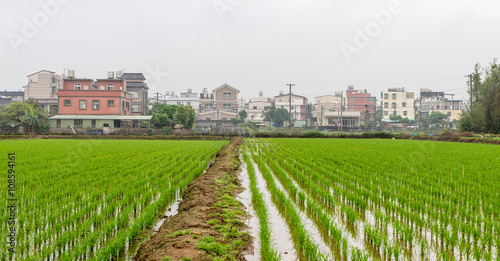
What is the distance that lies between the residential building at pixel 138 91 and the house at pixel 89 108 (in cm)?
1028

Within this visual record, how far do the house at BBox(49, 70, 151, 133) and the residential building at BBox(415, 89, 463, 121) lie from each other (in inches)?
2198

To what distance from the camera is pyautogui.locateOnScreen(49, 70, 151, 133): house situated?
36812 millimetres

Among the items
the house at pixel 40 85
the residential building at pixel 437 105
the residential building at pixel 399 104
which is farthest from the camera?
the residential building at pixel 437 105

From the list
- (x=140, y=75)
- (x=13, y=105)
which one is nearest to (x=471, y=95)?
(x=140, y=75)

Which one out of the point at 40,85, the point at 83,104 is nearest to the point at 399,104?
the point at 83,104

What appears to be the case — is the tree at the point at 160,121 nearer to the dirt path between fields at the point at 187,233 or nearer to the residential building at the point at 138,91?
the residential building at the point at 138,91

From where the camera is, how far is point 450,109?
6888 cm

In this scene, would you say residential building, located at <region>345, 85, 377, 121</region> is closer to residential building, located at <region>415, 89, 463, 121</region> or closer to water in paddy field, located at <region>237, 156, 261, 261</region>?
residential building, located at <region>415, 89, 463, 121</region>

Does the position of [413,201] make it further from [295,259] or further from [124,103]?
[124,103]

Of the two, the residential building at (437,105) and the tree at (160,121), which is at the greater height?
the residential building at (437,105)

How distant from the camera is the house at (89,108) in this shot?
3681cm

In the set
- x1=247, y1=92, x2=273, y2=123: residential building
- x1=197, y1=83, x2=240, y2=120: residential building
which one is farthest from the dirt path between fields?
x1=247, y1=92, x2=273, y2=123: residential building

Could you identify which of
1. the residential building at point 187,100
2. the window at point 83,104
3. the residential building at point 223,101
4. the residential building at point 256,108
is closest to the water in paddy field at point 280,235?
the window at point 83,104

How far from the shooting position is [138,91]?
2088 inches
